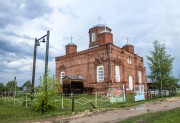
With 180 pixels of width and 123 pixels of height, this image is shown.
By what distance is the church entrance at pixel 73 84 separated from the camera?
26766 mm

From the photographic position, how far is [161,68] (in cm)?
2575

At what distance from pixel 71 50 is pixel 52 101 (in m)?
22.2

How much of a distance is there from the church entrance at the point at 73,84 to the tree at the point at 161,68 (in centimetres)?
961

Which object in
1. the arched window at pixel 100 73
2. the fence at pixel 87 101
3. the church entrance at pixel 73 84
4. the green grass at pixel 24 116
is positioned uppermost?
the arched window at pixel 100 73

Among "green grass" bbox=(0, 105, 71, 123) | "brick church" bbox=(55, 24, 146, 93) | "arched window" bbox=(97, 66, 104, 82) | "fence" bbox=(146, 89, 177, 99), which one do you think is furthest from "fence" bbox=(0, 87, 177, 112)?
"arched window" bbox=(97, 66, 104, 82)

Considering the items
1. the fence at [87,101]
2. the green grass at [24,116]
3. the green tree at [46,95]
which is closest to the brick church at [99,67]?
the fence at [87,101]

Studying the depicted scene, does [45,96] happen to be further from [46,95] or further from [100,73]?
[100,73]

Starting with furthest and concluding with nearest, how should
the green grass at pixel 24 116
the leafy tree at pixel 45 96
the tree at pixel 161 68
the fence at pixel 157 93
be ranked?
the tree at pixel 161 68 < the fence at pixel 157 93 < the leafy tree at pixel 45 96 < the green grass at pixel 24 116

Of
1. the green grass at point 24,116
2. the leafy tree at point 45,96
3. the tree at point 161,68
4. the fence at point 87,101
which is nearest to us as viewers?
the green grass at point 24,116

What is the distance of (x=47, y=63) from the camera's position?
13.7 metres

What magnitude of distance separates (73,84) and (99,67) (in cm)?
435

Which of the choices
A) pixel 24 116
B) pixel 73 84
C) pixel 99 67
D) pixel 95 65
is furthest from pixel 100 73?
pixel 24 116

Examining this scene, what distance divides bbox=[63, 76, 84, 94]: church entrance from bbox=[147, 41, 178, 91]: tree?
9.61 metres

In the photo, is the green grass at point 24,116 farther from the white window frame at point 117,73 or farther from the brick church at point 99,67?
the white window frame at point 117,73
